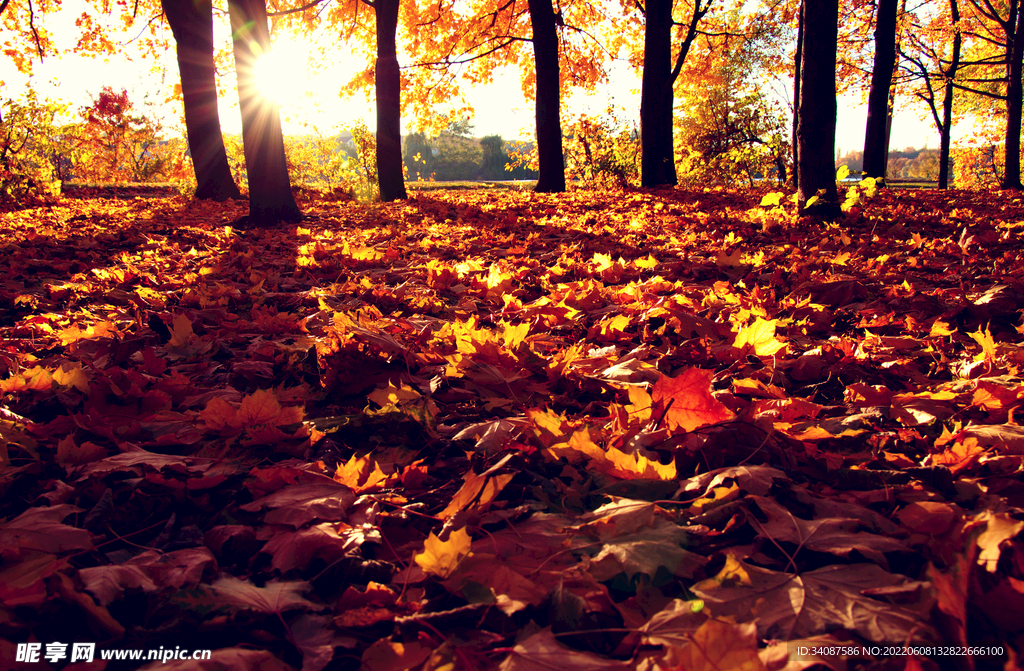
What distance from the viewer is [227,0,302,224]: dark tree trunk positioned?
6508 mm

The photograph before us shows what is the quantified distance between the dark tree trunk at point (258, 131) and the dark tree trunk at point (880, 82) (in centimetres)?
974

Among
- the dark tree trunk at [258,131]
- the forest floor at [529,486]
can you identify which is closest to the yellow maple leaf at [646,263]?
the forest floor at [529,486]

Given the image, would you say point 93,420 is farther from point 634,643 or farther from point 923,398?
point 923,398

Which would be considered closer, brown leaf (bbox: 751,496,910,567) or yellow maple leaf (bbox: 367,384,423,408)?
brown leaf (bbox: 751,496,910,567)

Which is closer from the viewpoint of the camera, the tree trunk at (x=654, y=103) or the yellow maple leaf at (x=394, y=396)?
the yellow maple leaf at (x=394, y=396)

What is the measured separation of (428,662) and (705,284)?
2.73 meters

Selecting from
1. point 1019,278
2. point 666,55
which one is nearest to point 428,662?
point 1019,278

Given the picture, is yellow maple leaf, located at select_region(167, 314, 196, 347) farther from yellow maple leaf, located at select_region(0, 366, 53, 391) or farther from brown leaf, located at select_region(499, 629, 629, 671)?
brown leaf, located at select_region(499, 629, 629, 671)

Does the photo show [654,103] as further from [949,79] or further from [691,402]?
[949,79]

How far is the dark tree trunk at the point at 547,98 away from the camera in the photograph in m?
10.8

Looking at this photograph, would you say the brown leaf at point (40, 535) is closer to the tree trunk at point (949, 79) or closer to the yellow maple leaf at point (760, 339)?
the yellow maple leaf at point (760, 339)

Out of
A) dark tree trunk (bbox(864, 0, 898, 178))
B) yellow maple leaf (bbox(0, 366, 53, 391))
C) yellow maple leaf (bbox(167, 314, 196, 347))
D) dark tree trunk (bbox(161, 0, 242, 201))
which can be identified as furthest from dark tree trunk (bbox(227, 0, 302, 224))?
dark tree trunk (bbox(864, 0, 898, 178))

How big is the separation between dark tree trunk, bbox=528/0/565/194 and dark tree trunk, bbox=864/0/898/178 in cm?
565

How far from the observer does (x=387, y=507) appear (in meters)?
1.14
